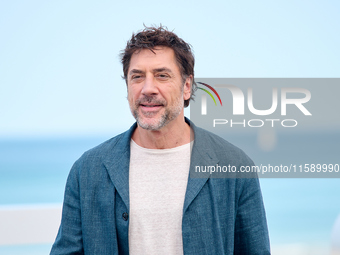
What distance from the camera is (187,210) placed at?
1.53 meters

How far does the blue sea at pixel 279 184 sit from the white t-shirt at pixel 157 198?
4524 millimetres

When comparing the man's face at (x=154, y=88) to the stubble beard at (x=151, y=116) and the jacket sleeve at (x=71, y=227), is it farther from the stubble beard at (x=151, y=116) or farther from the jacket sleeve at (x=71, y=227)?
the jacket sleeve at (x=71, y=227)

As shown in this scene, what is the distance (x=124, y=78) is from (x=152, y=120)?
1.23ft

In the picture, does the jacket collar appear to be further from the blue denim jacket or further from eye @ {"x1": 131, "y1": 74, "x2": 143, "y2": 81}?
eye @ {"x1": 131, "y1": 74, "x2": 143, "y2": 81}

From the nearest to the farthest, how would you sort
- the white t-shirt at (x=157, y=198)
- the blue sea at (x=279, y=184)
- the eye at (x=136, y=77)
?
the white t-shirt at (x=157, y=198)
the eye at (x=136, y=77)
the blue sea at (x=279, y=184)

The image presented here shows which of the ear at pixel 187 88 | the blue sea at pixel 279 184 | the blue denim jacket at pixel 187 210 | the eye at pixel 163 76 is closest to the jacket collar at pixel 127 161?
the blue denim jacket at pixel 187 210

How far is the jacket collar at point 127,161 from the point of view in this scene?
1554 millimetres

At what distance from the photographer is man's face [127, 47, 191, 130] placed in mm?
1590

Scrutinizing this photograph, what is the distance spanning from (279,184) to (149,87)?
9.43 meters

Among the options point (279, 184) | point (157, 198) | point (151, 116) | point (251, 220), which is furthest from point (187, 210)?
point (279, 184)

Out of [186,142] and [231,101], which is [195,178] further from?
[231,101]

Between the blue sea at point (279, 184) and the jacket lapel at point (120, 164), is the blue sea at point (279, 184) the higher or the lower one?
the higher one

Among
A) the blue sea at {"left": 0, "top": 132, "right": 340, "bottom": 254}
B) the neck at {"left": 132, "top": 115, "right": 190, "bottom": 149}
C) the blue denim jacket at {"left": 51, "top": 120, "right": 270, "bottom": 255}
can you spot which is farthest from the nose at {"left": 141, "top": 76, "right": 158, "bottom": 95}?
the blue sea at {"left": 0, "top": 132, "right": 340, "bottom": 254}

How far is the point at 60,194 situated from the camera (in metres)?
10.9
